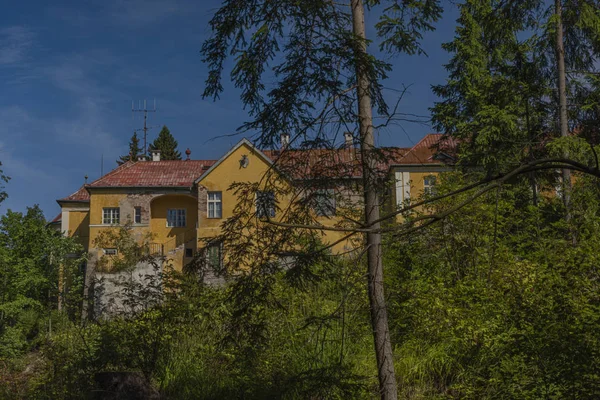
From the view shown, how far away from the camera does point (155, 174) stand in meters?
31.3

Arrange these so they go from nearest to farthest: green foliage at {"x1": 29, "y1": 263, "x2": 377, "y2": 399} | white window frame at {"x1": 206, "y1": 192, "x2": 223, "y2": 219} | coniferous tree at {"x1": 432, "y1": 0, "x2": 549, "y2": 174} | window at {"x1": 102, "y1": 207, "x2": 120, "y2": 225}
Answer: green foliage at {"x1": 29, "y1": 263, "x2": 377, "y2": 399}, coniferous tree at {"x1": 432, "y1": 0, "x2": 549, "y2": 174}, white window frame at {"x1": 206, "y1": 192, "x2": 223, "y2": 219}, window at {"x1": 102, "y1": 207, "x2": 120, "y2": 225}


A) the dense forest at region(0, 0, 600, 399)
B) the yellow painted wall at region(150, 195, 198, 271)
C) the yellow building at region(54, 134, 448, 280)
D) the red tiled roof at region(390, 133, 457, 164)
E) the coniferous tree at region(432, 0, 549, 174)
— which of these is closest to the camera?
the dense forest at region(0, 0, 600, 399)

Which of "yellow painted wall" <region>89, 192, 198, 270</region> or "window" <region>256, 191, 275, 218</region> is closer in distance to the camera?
"window" <region>256, 191, 275, 218</region>

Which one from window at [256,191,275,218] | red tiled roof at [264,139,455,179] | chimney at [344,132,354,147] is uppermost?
chimney at [344,132,354,147]

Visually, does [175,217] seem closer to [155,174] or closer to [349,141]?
[155,174]

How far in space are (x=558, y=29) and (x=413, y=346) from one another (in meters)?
10.5

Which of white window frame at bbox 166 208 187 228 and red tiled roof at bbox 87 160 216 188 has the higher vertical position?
red tiled roof at bbox 87 160 216 188

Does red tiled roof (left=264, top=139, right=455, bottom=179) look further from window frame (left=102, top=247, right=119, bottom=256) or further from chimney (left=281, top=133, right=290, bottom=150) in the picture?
window frame (left=102, top=247, right=119, bottom=256)

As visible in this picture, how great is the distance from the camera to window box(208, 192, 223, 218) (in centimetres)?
2841

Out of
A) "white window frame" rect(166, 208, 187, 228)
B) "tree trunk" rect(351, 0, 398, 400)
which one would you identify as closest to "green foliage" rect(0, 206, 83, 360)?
"white window frame" rect(166, 208, 187, 228)

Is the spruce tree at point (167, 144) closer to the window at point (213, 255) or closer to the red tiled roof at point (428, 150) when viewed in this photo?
the red tiled roof at point (428, 150)

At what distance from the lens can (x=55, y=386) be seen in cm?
862

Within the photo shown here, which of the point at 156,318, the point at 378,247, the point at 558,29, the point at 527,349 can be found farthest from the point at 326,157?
the point at 558,29

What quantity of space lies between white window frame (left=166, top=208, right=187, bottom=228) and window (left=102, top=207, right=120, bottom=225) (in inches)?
98.7
